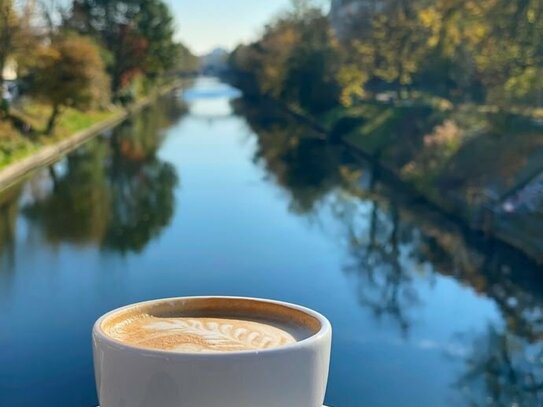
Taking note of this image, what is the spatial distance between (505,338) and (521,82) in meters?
9.51

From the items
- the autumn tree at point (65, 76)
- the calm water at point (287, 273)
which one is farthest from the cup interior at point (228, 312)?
the autumn tree at point (65, 76)

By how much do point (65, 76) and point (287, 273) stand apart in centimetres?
1829

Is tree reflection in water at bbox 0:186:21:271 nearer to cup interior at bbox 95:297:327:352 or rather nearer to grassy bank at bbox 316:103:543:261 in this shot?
grassy bank at bbox 316:103:543:261

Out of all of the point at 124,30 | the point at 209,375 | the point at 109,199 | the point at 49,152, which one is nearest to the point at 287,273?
the point at 109,199

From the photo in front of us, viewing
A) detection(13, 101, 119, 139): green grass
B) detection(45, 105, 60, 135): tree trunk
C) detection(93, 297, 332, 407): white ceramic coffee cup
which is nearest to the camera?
detection(93, 297, 332, 407): white ceramic coffee cup

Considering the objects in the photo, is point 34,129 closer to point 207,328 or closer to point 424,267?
point 424,267

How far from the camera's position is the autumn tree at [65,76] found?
28.0 m

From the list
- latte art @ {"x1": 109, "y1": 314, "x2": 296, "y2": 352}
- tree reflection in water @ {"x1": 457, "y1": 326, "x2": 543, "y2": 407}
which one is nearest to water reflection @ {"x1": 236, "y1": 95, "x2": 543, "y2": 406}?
tree reflection in water @ {"x1": 457, "y1": 326, "x2": 543, "y2": 407}

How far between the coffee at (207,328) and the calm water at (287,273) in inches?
193

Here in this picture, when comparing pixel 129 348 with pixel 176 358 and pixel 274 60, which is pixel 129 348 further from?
pixel 274 60

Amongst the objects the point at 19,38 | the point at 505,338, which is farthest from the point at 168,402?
the point at 19,38

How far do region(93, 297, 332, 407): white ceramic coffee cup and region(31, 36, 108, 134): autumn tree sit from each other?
86.9 ft

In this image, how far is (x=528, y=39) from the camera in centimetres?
1694

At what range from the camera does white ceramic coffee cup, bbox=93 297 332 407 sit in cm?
250
